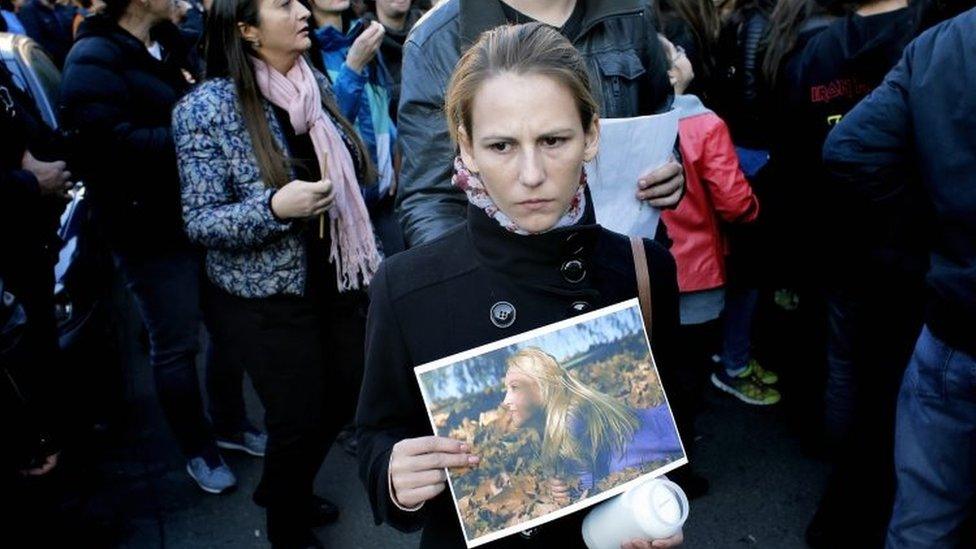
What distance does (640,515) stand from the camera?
1333 mm

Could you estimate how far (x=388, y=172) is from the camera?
4004 mm

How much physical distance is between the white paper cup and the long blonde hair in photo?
8 cm

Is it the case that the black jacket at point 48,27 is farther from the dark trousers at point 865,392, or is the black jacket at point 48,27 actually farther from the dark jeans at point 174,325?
the dark trousers at point 865,392

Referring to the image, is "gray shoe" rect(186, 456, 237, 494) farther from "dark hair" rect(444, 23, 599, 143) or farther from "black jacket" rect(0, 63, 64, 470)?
"dark hair" rect(444, 23, 599, 143)

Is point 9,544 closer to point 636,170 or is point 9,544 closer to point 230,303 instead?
point 230,303

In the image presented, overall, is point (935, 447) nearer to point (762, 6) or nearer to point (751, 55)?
point (751, 55)

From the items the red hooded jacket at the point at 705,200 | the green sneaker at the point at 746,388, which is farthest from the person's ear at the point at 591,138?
the green sneaker at the point at 746,388

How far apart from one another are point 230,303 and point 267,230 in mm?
371

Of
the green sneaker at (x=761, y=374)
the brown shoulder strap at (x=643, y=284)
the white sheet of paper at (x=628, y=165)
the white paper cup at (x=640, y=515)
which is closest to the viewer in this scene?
the white paper cup at (x=640, y=515)

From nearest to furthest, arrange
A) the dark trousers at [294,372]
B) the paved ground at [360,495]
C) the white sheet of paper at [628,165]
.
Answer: the white sheet of paper at [628,165] < the dark trousers at [294,372] < the paved ground at [360,495]

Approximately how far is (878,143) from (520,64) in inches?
55.2

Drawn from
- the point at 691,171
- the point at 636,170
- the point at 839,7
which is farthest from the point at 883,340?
the point at 636,170

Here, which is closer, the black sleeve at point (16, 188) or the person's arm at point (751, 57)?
the black sleeve at point (16, 188)

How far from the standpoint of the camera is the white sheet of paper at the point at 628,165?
2.04 meters
